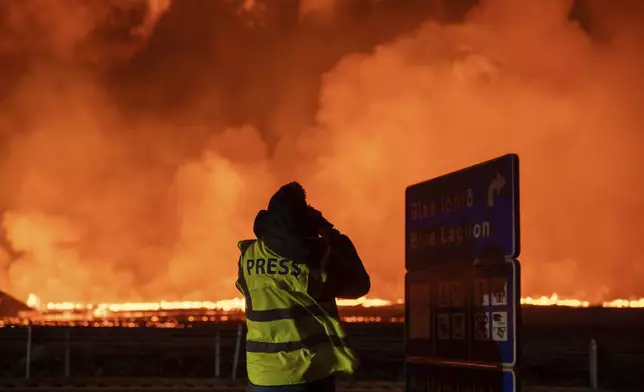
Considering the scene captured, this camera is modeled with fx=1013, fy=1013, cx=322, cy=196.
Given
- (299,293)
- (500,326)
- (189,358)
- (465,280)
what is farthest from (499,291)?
(189,358)

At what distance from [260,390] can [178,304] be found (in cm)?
4704

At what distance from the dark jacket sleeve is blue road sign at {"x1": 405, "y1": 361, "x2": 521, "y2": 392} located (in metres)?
0.70

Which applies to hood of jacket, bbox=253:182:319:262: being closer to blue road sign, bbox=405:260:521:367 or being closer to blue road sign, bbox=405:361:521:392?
blue road sign, bbox=405:260:521:367

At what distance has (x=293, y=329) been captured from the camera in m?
4.35

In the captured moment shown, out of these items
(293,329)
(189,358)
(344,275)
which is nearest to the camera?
(344,275)

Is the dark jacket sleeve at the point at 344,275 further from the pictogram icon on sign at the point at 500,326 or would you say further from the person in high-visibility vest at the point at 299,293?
the pictogram icon on sign at the point at 500,326

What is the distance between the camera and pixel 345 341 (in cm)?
434

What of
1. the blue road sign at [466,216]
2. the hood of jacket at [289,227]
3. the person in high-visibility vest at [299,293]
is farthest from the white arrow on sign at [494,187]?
the hood of jacket at [289,227]

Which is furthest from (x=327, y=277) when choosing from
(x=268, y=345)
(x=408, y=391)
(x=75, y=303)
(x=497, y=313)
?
(x=75, y=303)

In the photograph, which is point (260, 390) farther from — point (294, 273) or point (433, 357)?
point (433, 357)

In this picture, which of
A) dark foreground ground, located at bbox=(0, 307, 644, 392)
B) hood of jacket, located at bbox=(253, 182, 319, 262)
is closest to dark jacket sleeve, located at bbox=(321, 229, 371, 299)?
hood of jacket, located at bbox=(253, 182, 319, 262)

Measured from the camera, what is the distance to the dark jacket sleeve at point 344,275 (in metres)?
4.24

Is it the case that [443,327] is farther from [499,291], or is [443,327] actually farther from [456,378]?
[499,291]

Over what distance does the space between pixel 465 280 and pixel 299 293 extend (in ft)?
2.64
